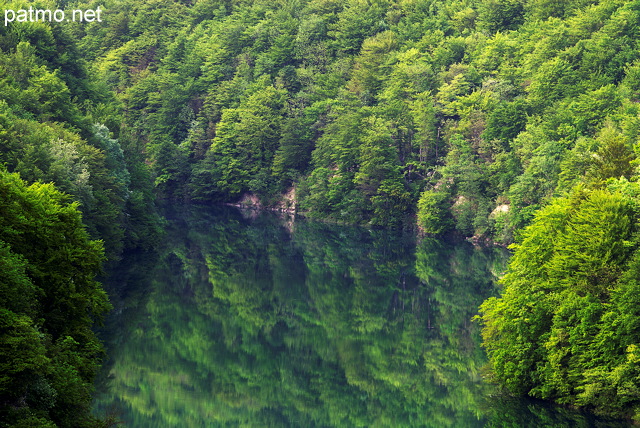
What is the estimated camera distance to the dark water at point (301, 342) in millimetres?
39656

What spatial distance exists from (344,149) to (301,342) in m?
74.2

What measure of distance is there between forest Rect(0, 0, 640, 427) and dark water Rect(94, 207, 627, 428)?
3300 mm

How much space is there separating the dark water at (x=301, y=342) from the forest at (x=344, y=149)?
330 cm

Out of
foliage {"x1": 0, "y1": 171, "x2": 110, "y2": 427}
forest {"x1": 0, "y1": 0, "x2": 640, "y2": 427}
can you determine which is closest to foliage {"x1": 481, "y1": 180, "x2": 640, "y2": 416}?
forest {"x1": 0, "y1": 0, "x2": 640, "y2": 427}

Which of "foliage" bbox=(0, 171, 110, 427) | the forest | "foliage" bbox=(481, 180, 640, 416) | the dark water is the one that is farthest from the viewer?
the dark water

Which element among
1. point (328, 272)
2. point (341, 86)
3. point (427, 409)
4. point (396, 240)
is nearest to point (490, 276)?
point (328, 272)

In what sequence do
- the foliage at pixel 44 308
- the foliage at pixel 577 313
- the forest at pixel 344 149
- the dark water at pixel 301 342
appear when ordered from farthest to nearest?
the dark water at pixel 301 342, the foliage at pixel 577 313, the forest at pixel 344 149, the foliage at pixel 44 308

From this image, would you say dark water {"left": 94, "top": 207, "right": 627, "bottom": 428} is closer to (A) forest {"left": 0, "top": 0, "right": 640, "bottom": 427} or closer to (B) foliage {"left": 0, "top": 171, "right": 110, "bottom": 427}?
(A) forest {"left": 0, "top": 0, "right": 640, "bottom": 427}

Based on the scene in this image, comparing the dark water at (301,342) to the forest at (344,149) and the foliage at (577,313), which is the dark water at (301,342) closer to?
the foliage at (577,313)

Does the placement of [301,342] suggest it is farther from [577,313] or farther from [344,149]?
[344,149]

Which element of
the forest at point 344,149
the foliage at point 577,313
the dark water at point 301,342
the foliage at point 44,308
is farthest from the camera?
the dark water at point 301,342

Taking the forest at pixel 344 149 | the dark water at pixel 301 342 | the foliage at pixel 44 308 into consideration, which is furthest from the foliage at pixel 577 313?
the foliage at pixel 44 308

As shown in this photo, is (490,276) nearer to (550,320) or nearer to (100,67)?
(550,320)

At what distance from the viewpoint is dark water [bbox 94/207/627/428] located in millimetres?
39656
